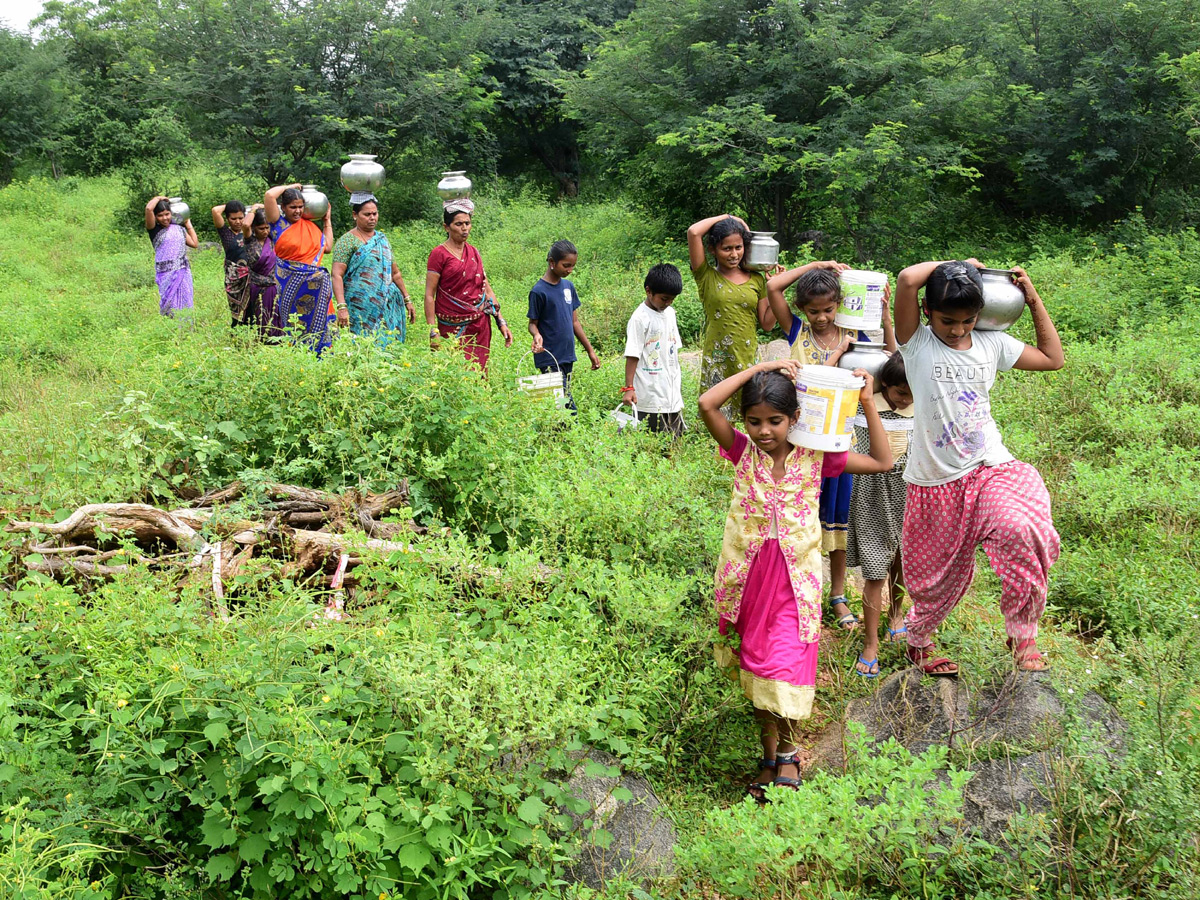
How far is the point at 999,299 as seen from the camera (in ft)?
11.4

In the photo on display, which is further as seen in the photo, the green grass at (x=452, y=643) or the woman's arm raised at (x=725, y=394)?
the woman's arm raised at (x=725, y=394)

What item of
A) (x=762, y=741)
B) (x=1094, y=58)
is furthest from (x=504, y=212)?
(x=762, y=741)

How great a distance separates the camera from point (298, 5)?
17.7 metres

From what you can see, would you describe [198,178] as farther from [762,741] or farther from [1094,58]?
[762,741]

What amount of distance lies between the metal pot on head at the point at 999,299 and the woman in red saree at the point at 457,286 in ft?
11.6

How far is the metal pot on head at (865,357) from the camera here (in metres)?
3.92

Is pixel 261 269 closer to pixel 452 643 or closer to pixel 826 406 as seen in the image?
pixel 452 643

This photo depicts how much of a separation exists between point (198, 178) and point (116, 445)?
18.5 metres

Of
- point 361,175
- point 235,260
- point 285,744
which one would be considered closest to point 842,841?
point 285,744

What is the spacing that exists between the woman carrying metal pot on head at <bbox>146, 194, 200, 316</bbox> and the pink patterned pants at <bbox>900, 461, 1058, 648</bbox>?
7.38 metres

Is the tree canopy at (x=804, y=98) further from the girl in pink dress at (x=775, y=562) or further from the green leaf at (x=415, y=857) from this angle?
the green leaf at (x=415, y=857)

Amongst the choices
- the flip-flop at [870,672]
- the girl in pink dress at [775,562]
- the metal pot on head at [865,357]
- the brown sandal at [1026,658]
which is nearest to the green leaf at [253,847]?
the girl in pink dress at [775,562]

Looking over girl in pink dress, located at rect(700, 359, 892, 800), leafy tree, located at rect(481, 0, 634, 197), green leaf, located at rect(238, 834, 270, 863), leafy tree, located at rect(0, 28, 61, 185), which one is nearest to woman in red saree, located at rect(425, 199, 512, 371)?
girl in pink dress, located at rect(700, 359, 892, 800)

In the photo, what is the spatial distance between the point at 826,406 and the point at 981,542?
89 cm
